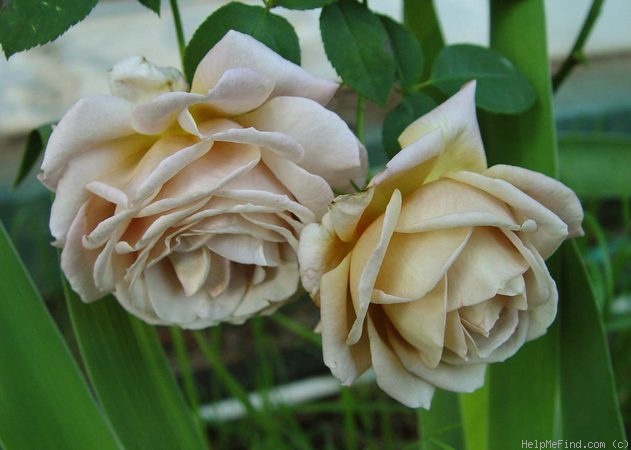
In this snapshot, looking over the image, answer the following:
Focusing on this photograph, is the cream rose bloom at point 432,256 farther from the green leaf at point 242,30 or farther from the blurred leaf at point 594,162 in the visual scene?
the blurred leaf at point 594,162

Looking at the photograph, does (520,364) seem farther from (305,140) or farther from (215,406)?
(215,406)

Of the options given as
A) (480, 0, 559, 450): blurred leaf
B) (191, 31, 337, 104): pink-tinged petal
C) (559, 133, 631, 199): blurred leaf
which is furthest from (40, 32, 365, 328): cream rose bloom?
(559, 133, 631, 199): blurred leaf

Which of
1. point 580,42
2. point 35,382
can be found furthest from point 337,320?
point 580,42

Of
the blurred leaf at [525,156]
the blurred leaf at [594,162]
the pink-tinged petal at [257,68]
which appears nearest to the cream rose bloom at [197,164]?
the pink-tinged petal at [257,68]

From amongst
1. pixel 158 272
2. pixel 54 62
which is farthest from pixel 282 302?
pixel 54 62

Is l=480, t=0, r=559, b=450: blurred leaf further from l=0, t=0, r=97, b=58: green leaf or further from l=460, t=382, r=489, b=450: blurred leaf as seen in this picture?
l=0, t=0, r=97, b=58: green leaf

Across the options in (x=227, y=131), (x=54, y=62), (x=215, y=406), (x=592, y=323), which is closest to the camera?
(x=227, y=131)
